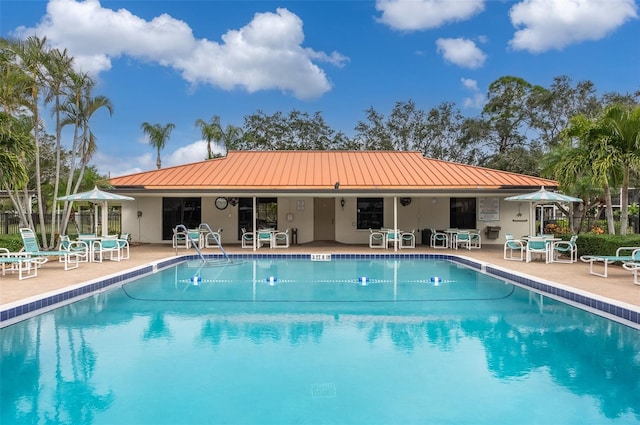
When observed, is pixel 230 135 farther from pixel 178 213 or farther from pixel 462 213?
pixel 462 213

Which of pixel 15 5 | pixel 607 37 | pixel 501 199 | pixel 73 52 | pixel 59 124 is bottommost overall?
pixel 501 199

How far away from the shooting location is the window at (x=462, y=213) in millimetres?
18109

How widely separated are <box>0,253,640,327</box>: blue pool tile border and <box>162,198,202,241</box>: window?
4425 millimetres

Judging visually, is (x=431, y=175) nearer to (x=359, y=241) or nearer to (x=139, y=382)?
(x=359, y=241)

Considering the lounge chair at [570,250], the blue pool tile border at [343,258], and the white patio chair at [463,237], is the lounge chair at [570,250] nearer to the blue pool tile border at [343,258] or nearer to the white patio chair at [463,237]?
the blue pool tile border at [343,258]

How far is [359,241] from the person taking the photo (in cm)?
1839

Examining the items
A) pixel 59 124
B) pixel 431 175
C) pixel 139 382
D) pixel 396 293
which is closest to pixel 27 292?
pixel 139 382

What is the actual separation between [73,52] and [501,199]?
15.9 metres

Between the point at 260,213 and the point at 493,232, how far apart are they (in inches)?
372

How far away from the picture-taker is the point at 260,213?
18453mm

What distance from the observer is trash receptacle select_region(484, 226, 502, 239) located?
57.9ft

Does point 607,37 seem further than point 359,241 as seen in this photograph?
Yes

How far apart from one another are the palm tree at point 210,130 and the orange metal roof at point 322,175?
9.37 m

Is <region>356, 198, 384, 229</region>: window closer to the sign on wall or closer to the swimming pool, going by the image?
the sign on wall
